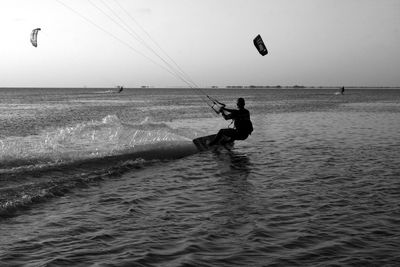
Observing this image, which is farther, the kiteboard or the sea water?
the kiteboard

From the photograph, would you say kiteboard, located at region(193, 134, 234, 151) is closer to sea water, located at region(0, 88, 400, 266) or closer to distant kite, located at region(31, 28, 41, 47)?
sea water, located at region(0, 88, 400, 266)

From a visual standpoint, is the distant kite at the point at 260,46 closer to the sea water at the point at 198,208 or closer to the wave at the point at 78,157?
the wave at the point at 78,157

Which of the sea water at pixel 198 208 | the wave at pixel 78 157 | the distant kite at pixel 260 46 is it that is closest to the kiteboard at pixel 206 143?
the wave at pixel 78 157

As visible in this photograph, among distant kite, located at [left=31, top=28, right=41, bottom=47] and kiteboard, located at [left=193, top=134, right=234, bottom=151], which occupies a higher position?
distant kite, located at [left=31, top=28, right=41, bottom=47]

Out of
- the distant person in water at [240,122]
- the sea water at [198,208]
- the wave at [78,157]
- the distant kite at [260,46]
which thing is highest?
the distant kite at [260,46]

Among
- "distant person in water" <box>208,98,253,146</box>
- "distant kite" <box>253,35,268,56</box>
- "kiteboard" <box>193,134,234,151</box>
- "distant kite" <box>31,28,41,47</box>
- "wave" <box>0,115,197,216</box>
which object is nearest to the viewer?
"wave" <box>0,115,197,216</box>

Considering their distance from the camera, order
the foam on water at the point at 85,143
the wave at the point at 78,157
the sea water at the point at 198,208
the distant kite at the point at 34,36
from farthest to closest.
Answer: the distant kite at the point at 34,36, the foam on water at the point at 85,143, the wave at the point at 78,157, the sea water at the point at 198,208

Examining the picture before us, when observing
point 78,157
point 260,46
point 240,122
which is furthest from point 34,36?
point 240,122

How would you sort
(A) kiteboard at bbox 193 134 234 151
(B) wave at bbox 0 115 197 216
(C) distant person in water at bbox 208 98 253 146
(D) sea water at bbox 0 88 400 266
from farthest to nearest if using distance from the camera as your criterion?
(A) kiteboard at bbox 193 134 234 151 < (C) distant person in water at bbox 208 98 253 146 < (B) wave at bbox 0 115 197 216 < (D) sea water at bbox 0 88 400 266

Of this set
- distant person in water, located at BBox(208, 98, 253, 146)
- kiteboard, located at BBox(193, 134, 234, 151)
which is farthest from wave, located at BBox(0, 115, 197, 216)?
distant person in water, located at BBox(208, 98, 253, 146)

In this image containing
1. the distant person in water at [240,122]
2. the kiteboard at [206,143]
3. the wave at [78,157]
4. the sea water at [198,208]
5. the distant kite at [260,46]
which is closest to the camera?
the sea water at [198,208]

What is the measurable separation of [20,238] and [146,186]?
4170mm

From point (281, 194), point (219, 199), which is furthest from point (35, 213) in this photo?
point (281, 194)

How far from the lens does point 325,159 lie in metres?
14.6
